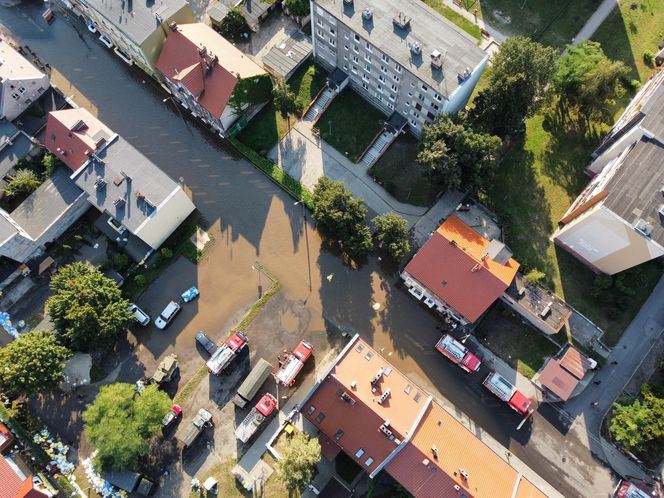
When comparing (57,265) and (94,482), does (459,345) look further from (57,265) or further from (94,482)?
(57,265)

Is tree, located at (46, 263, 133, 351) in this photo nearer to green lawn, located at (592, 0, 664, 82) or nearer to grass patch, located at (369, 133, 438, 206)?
grass patch, located at (369, 133, 438, 206)

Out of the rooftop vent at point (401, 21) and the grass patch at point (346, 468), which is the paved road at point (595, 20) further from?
the grass patch at point (346, 468)

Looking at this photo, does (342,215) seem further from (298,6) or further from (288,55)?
(298,6)

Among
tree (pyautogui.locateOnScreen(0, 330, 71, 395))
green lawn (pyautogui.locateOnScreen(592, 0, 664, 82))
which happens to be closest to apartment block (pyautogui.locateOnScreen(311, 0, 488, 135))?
green lawn (pyautogui.locateOnScreen(592, 0, 664, 82))

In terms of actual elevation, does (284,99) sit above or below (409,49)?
below

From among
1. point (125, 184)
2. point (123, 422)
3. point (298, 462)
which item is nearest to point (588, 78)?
point (298, 462)

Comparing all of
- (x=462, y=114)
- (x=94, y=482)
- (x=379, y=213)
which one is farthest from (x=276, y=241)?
(x=94, y=482)

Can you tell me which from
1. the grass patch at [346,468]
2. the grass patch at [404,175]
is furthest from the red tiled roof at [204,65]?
the grass patch at [346,468]
